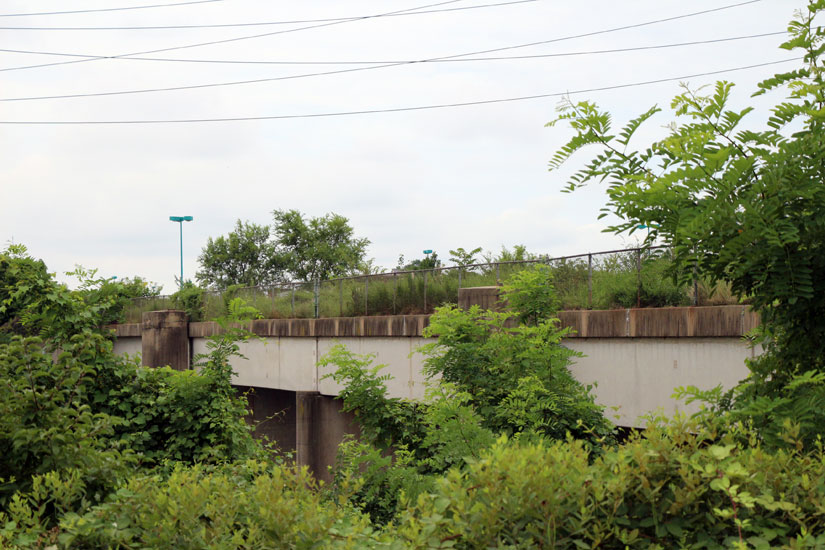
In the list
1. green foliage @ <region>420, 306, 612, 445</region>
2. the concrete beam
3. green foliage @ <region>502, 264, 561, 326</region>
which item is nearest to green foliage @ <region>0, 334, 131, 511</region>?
green foliage @ <region>420, 306, 612, 445</region>

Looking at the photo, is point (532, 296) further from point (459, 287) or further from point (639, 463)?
point (639, 463)

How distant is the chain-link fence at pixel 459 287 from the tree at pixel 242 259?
32.9 metres

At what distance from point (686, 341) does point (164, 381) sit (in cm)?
742

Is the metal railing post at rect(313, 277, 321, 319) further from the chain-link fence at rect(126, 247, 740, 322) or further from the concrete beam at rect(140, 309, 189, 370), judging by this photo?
the concrete beam at rect(140, 309, 189, 370)

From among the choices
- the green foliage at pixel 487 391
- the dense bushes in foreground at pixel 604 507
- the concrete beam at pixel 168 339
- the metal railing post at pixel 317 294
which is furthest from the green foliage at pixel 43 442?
the concrete beam at pixel 168 339

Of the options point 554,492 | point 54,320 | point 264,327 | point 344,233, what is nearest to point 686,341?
point 54,320

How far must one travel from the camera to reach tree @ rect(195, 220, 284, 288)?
216ft

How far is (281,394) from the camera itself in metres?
27.8

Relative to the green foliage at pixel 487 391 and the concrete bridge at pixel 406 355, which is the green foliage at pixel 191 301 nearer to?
the concrete bridge at pixel 406 355

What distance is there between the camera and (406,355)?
18469 millimetres

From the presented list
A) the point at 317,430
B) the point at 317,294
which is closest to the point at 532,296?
the point at 317,430

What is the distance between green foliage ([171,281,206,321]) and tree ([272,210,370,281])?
99.7 feet

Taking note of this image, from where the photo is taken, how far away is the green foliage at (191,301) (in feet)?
104

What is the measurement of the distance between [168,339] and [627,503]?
94.2 feet
